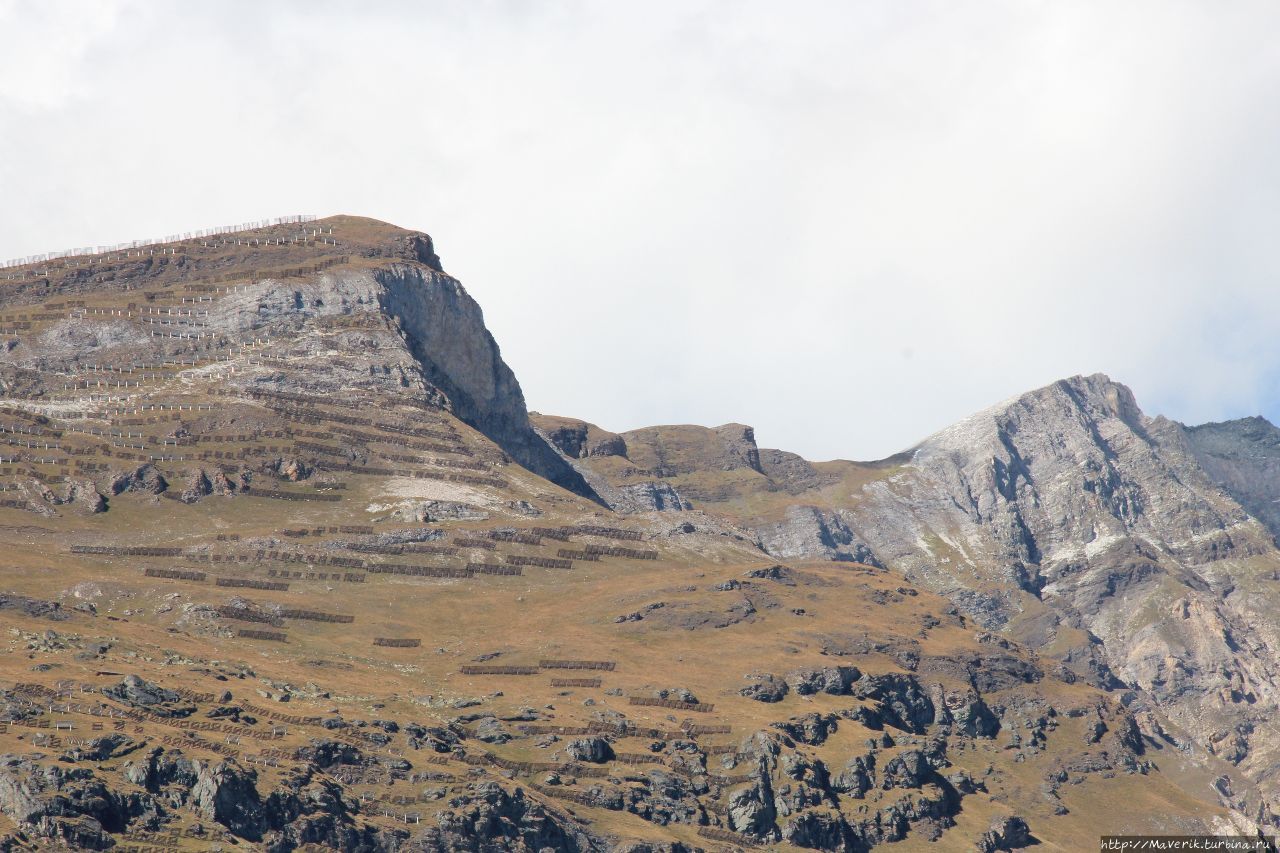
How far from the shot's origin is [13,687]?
607ft

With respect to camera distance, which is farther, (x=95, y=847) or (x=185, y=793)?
(x=185, y=793)

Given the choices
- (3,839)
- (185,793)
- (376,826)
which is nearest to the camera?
(3,839)

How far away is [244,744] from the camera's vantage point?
648 ft

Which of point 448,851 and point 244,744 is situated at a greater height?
point 244,744

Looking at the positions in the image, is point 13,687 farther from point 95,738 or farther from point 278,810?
point 278,810

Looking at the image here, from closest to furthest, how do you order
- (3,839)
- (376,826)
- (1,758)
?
(3,839) → (1,758) → (376,826)

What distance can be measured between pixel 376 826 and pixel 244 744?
20.0 metres

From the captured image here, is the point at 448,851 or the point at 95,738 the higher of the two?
the point at 95,738

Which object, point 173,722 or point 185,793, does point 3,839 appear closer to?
point 185,793

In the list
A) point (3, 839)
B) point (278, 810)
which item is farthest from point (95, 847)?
point (278, 810)

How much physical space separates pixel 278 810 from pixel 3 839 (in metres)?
38.3

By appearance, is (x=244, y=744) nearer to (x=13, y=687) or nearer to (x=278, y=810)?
(x=278, y=810)

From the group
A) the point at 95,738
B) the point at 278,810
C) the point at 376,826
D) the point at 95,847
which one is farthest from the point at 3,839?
the point at 376,826

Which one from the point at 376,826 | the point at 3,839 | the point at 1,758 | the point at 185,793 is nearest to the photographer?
the point at 3,839
